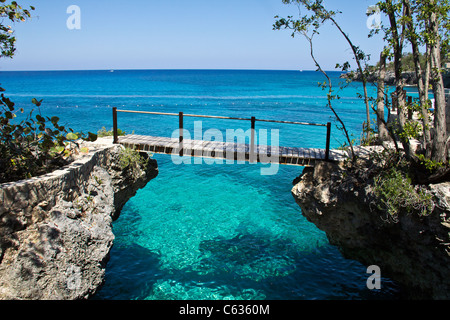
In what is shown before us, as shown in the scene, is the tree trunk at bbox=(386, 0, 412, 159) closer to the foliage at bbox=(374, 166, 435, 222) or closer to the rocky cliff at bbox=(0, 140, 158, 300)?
the foliage at bbox=(374, 166, 435, 222)

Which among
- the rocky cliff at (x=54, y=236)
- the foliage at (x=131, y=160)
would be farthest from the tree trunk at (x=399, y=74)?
the foliage at (x=131, y=160)

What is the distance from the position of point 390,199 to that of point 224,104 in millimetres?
37990

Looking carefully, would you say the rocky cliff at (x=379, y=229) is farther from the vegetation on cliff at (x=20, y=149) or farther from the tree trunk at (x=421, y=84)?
the vegetation on cliff at (x=20, y=149)

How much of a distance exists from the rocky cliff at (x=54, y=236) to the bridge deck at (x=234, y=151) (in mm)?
3558

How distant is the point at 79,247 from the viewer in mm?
7434

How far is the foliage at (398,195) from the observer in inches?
312

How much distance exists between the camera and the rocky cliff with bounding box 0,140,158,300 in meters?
6.47

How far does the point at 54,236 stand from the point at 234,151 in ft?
20.6

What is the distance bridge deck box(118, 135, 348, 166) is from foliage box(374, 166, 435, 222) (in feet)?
7.39

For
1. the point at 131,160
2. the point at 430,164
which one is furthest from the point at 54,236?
the point at 430,164

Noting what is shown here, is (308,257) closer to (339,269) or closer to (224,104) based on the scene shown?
(339,269)

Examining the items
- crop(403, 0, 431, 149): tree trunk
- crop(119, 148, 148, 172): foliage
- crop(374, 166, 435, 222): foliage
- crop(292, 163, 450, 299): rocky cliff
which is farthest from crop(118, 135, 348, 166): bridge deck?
crop(403, 0, 431, 149): tree trunk

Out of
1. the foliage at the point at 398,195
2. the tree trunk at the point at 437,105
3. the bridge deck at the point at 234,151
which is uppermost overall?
the tree trunk at the point at 437,105
